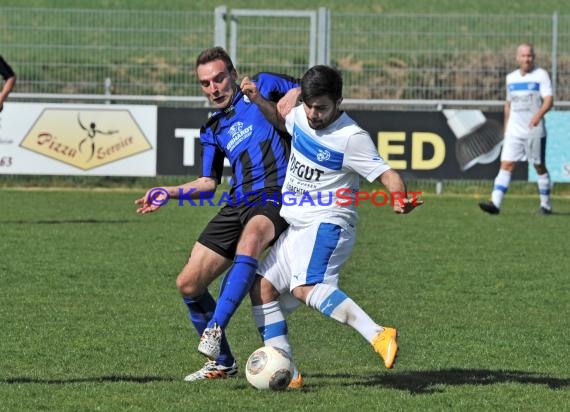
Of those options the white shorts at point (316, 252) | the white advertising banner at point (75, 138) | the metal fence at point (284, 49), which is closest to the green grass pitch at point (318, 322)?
the white shorts at point (316, 252)

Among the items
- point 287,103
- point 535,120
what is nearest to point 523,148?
point 535,120

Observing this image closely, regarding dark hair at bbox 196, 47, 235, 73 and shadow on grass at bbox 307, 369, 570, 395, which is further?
dark hair at bbox 196, 47, 235, 73

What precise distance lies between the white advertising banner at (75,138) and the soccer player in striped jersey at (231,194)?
11.1m

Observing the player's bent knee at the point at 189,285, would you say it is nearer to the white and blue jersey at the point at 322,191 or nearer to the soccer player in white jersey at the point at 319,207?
the soccer player in white jersey at the point at 319,207

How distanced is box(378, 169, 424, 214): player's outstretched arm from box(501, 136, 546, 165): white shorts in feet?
32.2

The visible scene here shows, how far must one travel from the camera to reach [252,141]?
22.6 ft

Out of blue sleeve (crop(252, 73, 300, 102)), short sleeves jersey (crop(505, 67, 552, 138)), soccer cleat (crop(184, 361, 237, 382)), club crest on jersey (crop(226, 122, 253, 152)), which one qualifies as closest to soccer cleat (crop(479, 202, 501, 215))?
short sleeves jersey (crop(505, 67, 552, 138))

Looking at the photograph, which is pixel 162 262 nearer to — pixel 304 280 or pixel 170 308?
pixel 170 308

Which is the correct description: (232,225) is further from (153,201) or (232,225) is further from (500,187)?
(500,187)

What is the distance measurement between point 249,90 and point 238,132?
0.51 meters

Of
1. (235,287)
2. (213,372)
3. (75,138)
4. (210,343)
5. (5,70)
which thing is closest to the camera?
(210,343)

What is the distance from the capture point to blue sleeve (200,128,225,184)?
700cm

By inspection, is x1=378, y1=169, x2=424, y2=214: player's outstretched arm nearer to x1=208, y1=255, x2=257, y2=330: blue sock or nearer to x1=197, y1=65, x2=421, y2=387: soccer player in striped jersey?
x1=197, y1=65, x2=421, y2=387: soccer player in striped jersey

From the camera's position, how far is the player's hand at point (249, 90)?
21.0 feet
